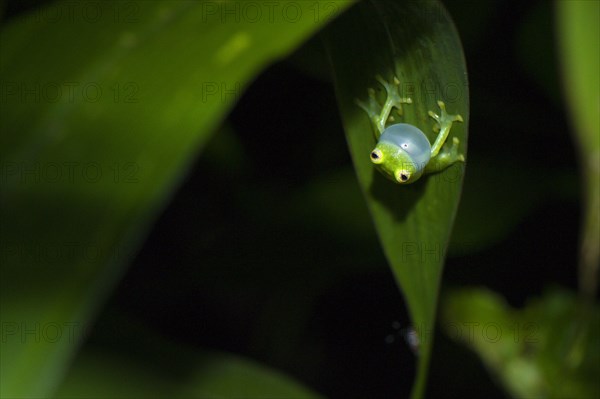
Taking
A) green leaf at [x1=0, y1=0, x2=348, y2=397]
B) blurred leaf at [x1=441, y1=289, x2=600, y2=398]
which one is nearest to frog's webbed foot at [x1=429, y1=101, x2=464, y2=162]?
green leaf at [x1=0, y1=0, x2=348, y2=397]

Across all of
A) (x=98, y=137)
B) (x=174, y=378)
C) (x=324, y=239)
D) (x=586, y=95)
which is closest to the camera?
(x=586, y=95)

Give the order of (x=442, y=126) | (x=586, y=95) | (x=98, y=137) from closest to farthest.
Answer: (x=586, y=95)
(x=98, y=137)
(x=442, y=126)

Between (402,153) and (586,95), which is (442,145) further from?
(586,95)

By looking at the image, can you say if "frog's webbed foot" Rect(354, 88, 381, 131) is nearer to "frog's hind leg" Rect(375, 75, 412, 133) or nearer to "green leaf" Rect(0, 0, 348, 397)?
"frog's hind leg" Rect(375, 75, 412, 133)

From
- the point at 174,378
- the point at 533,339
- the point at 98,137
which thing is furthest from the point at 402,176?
the point at 533,339

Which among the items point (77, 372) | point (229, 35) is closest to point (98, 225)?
point (229, 35)
